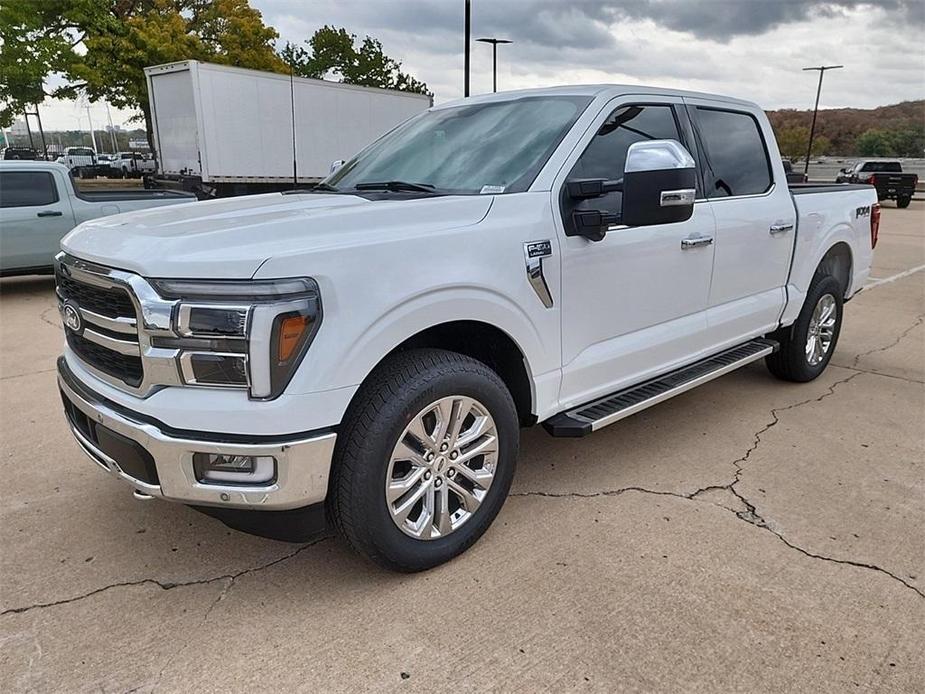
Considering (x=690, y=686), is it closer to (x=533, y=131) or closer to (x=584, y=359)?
(x=584, y=359)

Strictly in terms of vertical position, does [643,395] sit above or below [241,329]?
below

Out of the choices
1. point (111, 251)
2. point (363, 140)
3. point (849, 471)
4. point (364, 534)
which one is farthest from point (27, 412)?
point (363, 140)

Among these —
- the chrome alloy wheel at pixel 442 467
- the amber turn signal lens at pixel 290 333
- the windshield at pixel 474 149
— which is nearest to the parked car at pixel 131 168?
the windshield at pixel 474 149

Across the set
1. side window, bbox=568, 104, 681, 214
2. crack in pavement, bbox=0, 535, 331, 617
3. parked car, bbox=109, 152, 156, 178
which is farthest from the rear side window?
parked car, bbox=109, 152, 156, 178

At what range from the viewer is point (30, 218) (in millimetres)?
8375

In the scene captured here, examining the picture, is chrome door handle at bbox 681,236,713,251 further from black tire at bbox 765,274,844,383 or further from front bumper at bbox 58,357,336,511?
front bumper at bbox 58,357,336,511

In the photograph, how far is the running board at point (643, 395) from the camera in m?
3.11

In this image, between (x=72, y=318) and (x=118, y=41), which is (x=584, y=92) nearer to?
(x=72, y=318)

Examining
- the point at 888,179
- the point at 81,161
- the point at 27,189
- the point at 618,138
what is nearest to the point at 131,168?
the point at 81,161

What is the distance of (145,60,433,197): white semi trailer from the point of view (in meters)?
14.7

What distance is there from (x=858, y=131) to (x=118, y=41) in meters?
80.7

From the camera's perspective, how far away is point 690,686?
2170 mm

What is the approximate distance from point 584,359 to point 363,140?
1664cm

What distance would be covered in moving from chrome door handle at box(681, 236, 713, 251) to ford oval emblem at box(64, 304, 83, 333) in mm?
2793
